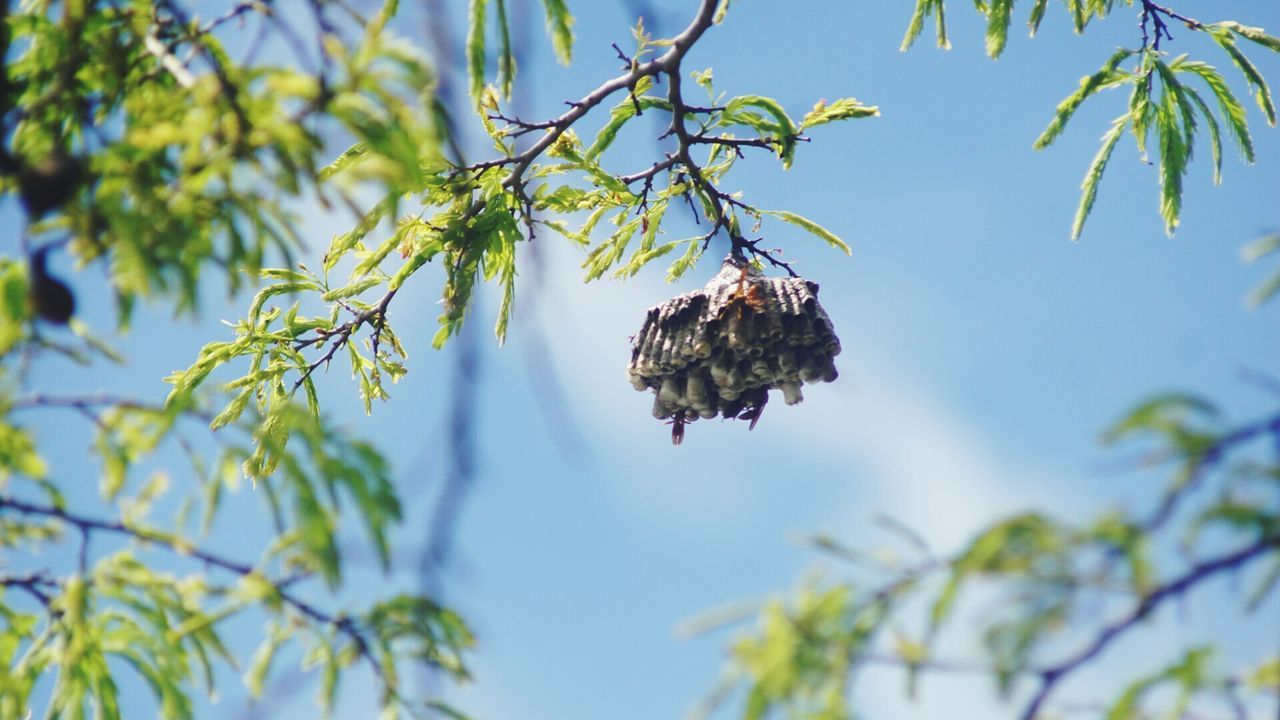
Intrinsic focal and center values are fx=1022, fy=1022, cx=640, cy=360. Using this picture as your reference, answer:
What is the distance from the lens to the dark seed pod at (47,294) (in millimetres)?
2020

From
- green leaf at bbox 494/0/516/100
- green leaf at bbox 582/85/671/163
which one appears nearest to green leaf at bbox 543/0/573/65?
green leaf at bbox 494/0/516/100

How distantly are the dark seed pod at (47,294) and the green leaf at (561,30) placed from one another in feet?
3.94

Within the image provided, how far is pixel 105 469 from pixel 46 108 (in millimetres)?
853

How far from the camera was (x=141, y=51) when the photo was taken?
2.46m

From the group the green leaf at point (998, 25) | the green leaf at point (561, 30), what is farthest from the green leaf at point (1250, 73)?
the green leaf at point (561, 30)

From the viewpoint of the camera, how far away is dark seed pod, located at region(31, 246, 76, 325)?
79.5 inches

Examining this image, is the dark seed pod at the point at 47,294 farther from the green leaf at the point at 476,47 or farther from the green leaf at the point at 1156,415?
the green leaf at the point at 1156,415

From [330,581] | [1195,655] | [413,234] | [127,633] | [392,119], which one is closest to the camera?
[1195,655]

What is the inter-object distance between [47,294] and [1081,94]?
A: 3.62 meters

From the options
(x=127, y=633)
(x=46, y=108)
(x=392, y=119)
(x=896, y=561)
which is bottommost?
(x=896, y=561)

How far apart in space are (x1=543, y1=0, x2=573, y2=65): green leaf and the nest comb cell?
52.8 inches

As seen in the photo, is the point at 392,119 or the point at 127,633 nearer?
the point at 392,119

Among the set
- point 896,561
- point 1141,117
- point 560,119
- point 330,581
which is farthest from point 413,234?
point 1141,117

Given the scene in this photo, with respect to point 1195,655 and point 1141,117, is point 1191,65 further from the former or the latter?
point 1195,655
